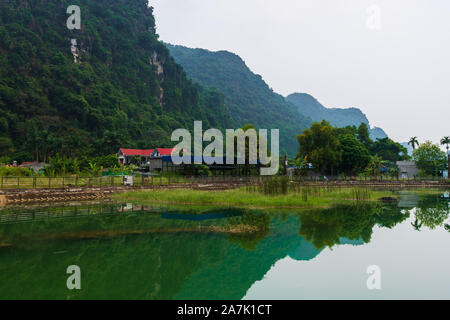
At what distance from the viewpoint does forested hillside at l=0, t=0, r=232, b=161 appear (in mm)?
71000

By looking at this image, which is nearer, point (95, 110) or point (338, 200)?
point (338, 200)

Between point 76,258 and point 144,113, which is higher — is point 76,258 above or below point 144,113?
below

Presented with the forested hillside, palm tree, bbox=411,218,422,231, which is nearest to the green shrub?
the forested hillside

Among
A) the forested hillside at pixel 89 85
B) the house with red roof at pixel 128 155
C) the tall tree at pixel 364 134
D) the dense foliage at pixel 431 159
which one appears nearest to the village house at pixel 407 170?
the dense foliage at pixel 431 159

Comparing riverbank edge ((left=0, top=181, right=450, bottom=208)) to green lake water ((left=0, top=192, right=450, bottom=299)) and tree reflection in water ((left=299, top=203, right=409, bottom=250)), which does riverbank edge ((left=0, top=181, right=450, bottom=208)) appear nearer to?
green lake water ((left=0, top=192, right=450, bottom=299))

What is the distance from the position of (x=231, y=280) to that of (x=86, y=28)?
120216mm

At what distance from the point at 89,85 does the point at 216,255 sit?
9375 cm

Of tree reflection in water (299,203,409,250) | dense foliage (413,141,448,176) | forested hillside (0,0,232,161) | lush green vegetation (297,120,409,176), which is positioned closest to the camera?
tree reflection in water (299,203,409,250)

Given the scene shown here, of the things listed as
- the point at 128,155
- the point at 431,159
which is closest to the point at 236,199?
the point at 128,155

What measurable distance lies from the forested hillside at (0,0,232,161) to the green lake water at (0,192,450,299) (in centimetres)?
5284

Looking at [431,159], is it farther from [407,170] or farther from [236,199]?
[236,199]
